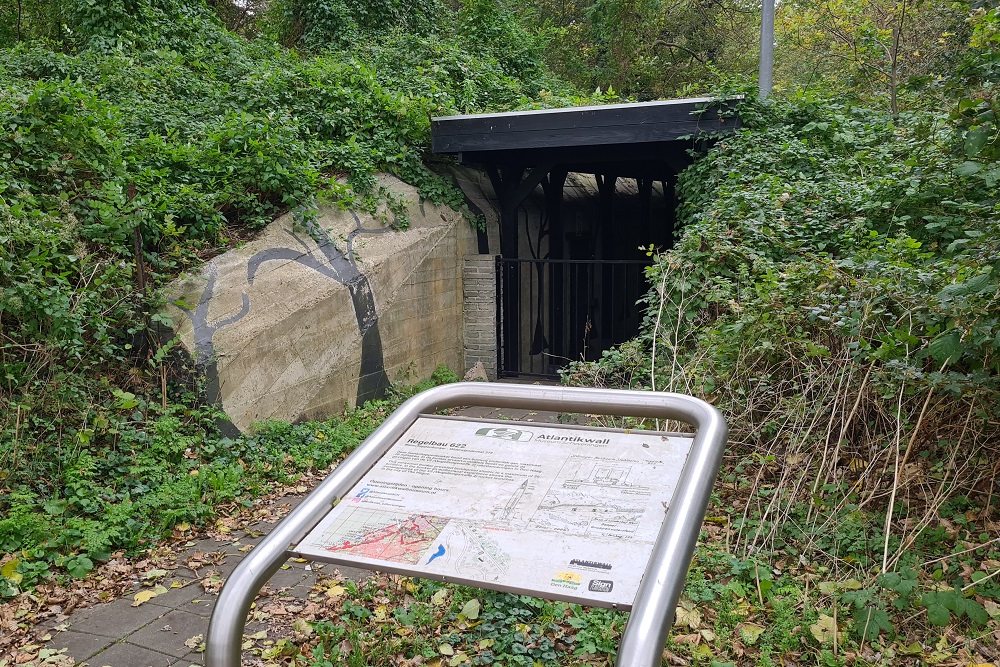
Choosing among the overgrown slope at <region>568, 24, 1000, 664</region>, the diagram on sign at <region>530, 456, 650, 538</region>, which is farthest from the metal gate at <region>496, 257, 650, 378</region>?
the diagram on sign at <region>530, 456, 650, 538</region>

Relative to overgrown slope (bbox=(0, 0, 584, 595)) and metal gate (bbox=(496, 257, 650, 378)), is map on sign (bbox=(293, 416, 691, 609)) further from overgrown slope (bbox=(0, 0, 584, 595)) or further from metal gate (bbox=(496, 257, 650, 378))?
metal gate (bbox=(496, 257, 650, 378))

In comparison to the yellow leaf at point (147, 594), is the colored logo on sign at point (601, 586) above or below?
above

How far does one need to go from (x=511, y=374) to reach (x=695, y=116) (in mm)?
4102

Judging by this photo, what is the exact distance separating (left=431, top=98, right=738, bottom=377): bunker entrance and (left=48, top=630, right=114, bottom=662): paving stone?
4894 millimetres

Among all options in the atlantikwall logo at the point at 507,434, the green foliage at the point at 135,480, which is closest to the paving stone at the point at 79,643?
the green foliage at the point at 135,480

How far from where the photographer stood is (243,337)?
266 inches

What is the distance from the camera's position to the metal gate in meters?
10.3

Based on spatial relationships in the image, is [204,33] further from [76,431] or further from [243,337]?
[76,431]

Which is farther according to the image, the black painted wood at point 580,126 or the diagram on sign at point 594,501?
the black painted wood at point 580,126

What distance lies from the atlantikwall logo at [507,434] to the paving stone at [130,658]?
2275mm

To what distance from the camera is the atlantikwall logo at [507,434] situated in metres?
2.29

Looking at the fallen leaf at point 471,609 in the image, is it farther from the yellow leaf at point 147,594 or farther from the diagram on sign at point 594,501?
the diagram on sign at point 594,501

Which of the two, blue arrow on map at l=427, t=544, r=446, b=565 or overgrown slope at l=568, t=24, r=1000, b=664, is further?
overgrown slope at l=568, t=24, r=1000, b=664

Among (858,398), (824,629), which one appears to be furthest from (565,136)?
(824,629)
